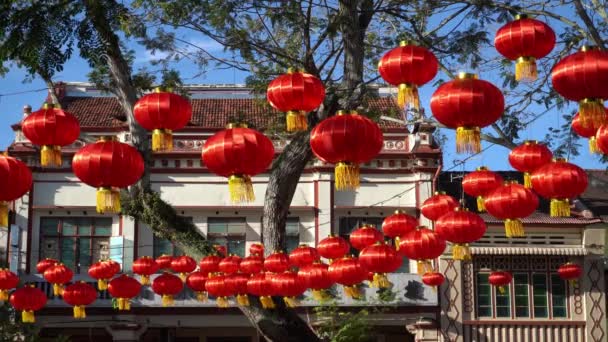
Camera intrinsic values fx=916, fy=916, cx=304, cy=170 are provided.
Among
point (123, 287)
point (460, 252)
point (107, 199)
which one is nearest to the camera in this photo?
point (107, 199)

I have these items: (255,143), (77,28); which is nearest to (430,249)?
(255,143)

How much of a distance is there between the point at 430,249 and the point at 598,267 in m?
9.21

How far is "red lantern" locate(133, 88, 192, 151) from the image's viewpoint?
8.66 metres

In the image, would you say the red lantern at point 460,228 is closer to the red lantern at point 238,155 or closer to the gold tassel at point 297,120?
the gold tassel at point 297,120

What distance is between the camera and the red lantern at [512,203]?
10.7 m

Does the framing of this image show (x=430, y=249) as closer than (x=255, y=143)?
No

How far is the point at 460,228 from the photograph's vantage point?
37.7 feet

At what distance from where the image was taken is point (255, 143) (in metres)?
8.17

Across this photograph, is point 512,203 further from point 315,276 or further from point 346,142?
point 346,142

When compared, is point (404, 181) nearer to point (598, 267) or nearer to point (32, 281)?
point (598, 267)

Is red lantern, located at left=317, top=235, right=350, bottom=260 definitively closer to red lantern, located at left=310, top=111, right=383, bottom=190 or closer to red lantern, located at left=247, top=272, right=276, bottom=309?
red lantern, located at left=247, top=272, right=276, bottom=309

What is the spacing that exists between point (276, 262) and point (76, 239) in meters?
10.4

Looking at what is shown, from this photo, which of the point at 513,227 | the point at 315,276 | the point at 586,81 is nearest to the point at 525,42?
the point at 586,81

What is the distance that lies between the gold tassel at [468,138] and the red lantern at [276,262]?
3.42 meters
